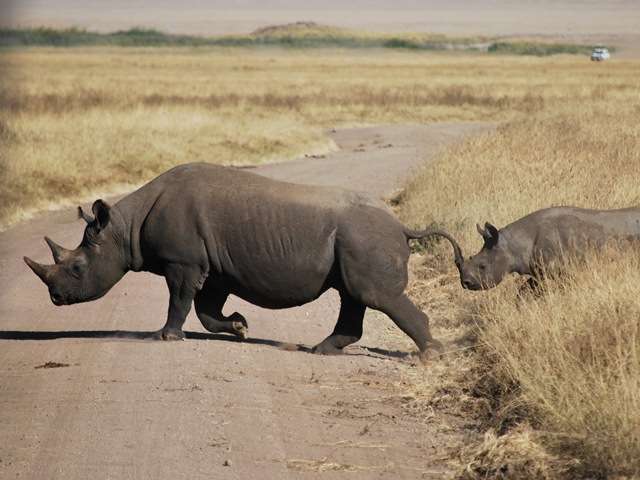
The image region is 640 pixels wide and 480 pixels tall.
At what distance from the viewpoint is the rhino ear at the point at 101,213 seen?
10.5 meters

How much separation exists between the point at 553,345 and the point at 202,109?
103 ft

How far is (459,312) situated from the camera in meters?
11.6

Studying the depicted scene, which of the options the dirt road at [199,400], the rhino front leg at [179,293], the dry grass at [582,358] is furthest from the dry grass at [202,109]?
the dry grass at [582,358]

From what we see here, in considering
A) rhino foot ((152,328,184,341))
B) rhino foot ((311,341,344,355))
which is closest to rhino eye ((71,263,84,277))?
rhino foot ((152,328,184,341))

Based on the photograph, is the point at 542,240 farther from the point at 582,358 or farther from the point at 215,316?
the point at 582,358

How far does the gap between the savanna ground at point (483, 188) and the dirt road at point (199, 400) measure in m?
0.52

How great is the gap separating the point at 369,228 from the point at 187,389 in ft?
7.04

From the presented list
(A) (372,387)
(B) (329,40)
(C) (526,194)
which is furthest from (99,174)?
(B) (329,40)

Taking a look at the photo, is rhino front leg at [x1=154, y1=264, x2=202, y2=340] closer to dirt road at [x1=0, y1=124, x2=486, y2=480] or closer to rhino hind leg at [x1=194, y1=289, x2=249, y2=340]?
dirt road at [x1=0, y1=124, x2=486, y2=480]

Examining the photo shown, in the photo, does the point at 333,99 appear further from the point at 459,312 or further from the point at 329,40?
the point at 329,40

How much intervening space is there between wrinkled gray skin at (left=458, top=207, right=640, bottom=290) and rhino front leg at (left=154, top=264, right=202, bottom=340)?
2.42 metres

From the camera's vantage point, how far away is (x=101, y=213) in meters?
10.6

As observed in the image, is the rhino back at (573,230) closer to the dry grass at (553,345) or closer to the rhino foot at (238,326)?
the dry grass at (553,345)

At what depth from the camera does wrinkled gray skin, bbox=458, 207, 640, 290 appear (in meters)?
11.0
